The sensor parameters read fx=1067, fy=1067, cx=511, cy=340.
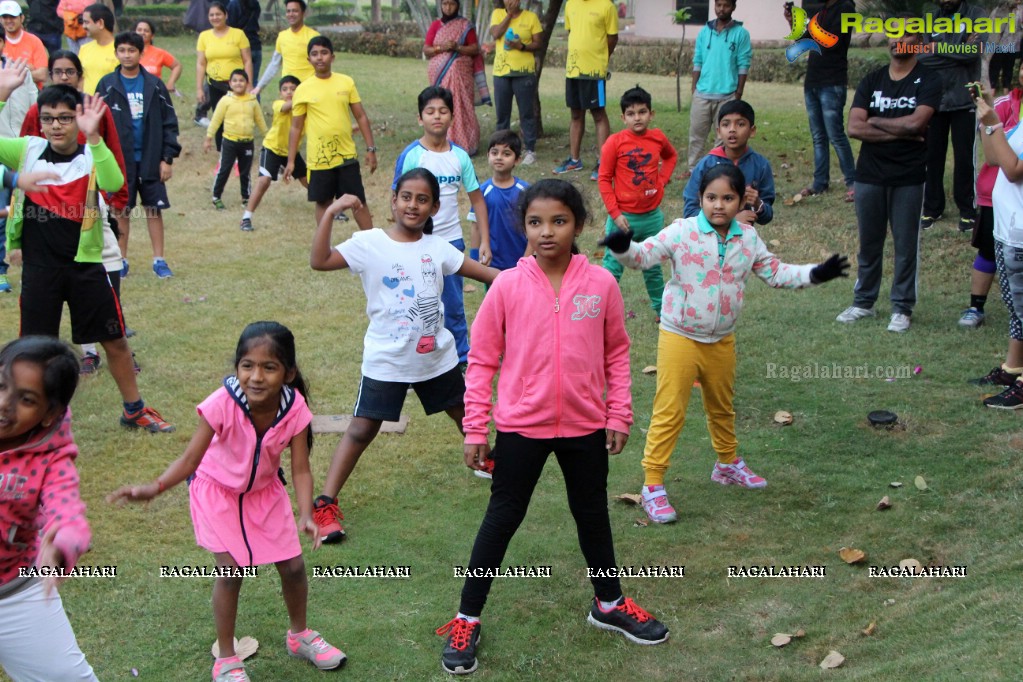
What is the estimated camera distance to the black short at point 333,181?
10367 mm

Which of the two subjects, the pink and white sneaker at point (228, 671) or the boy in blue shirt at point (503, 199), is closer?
the pink and white sneaker at point (228, 671)

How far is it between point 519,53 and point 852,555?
33.5 feet

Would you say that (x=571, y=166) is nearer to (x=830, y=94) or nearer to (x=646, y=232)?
(x=830, y=94)

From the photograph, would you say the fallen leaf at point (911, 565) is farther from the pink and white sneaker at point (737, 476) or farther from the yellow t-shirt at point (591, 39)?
the yellow t-shirt at point (591, 39)

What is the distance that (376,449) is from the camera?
21.0 feet

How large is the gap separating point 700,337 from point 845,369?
8.48ft

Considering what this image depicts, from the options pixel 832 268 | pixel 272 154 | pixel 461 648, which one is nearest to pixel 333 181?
pixel 272 154

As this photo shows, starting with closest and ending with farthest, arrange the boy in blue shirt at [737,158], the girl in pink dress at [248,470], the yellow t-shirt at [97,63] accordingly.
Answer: the girl in pink dress at [248,470] < the boy in blue shirt at [737,158] < the yellow t-shirt at [97,63]

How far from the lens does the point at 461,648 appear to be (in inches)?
164

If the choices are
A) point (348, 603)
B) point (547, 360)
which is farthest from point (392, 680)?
point (547, 360)

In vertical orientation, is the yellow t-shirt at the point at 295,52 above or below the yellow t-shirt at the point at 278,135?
above

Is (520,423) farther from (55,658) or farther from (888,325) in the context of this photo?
(888,325)

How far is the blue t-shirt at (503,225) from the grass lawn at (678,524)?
1167 millimetres

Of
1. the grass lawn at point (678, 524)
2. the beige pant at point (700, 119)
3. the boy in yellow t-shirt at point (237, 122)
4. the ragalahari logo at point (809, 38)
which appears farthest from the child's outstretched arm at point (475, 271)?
the beige pant at point (700, 119)
